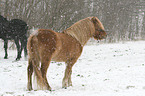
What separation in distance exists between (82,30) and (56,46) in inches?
46.1

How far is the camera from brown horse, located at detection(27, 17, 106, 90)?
4703mm

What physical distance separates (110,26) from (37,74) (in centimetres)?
2414

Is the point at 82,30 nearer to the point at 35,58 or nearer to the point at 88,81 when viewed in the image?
the point at 35,58

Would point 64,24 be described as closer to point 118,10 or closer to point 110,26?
point 110,26

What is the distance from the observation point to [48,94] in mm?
4363

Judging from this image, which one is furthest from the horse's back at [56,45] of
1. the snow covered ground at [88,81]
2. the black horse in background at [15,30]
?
the black horse in background at [15,30]

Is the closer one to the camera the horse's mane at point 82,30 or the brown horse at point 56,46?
the brown horse at point 56,46

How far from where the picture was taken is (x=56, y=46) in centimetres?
489

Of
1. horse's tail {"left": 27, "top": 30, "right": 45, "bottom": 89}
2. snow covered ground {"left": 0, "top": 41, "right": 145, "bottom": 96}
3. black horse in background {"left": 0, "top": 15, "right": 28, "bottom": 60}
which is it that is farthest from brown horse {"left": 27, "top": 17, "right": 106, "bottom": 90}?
black horse in background {"left": 0, "top": 15, "right": 28, "bottom": 60}

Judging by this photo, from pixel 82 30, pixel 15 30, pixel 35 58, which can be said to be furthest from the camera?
pixel 15 30

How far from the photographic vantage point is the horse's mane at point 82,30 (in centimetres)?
556

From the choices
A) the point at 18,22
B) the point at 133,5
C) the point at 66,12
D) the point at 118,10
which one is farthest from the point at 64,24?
the point at 133,5

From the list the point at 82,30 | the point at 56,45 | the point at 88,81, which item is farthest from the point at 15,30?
the point at 56,45

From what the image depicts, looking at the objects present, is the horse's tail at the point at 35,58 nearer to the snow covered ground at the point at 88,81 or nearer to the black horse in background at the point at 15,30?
the snow covered ground at the point at 88,81
